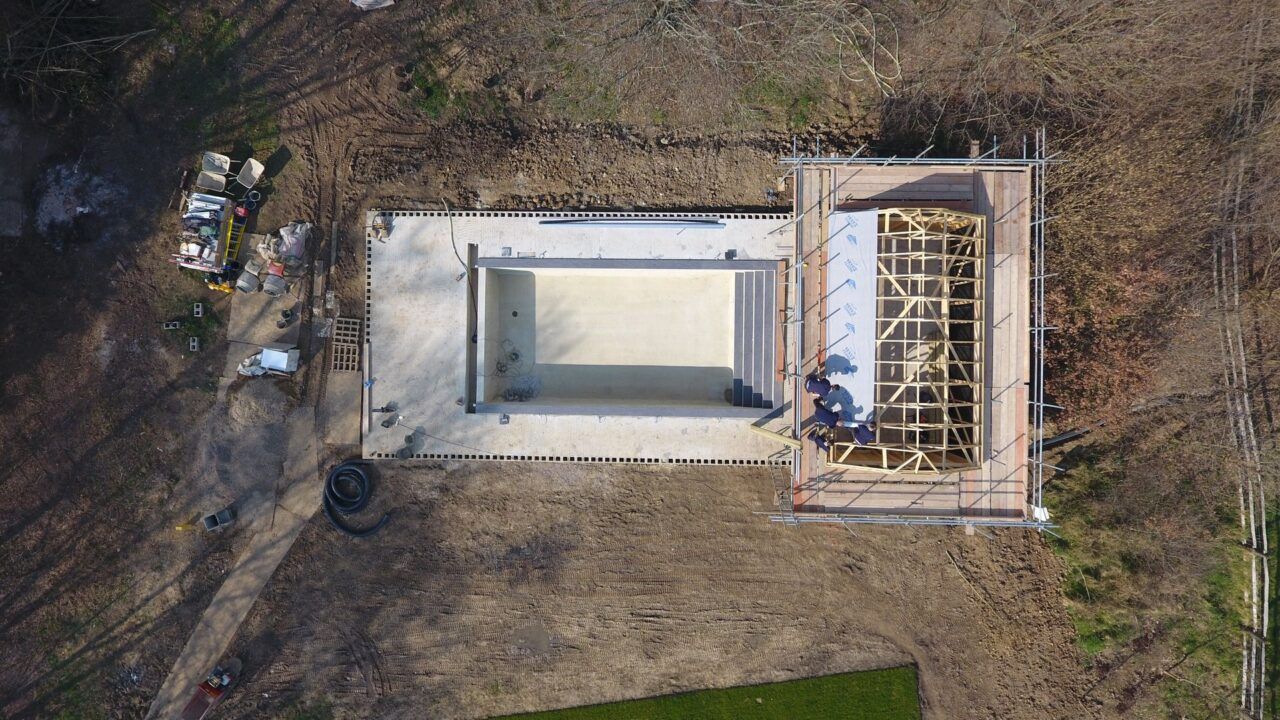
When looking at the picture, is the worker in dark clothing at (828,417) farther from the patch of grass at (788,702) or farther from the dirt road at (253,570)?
the dirt road at (253,570)

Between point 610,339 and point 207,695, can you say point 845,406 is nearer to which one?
point 610,339

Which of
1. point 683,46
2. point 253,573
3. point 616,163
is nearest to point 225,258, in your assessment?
point 253,573

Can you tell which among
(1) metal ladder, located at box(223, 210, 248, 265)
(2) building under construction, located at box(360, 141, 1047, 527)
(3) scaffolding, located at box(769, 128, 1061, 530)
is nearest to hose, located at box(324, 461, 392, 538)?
(2) building under construction, located at box(360, 141, 1047, 527)

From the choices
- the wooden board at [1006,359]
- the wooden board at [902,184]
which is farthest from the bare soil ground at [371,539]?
the wooden board at [1006,359]

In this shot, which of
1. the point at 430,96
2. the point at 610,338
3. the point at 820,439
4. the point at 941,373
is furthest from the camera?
the point at 610,338

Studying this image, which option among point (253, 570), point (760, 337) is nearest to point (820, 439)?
point (760, 337)

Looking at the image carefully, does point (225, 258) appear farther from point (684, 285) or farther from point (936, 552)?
point (936, 552)

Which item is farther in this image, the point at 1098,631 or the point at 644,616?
the point at 644,616
